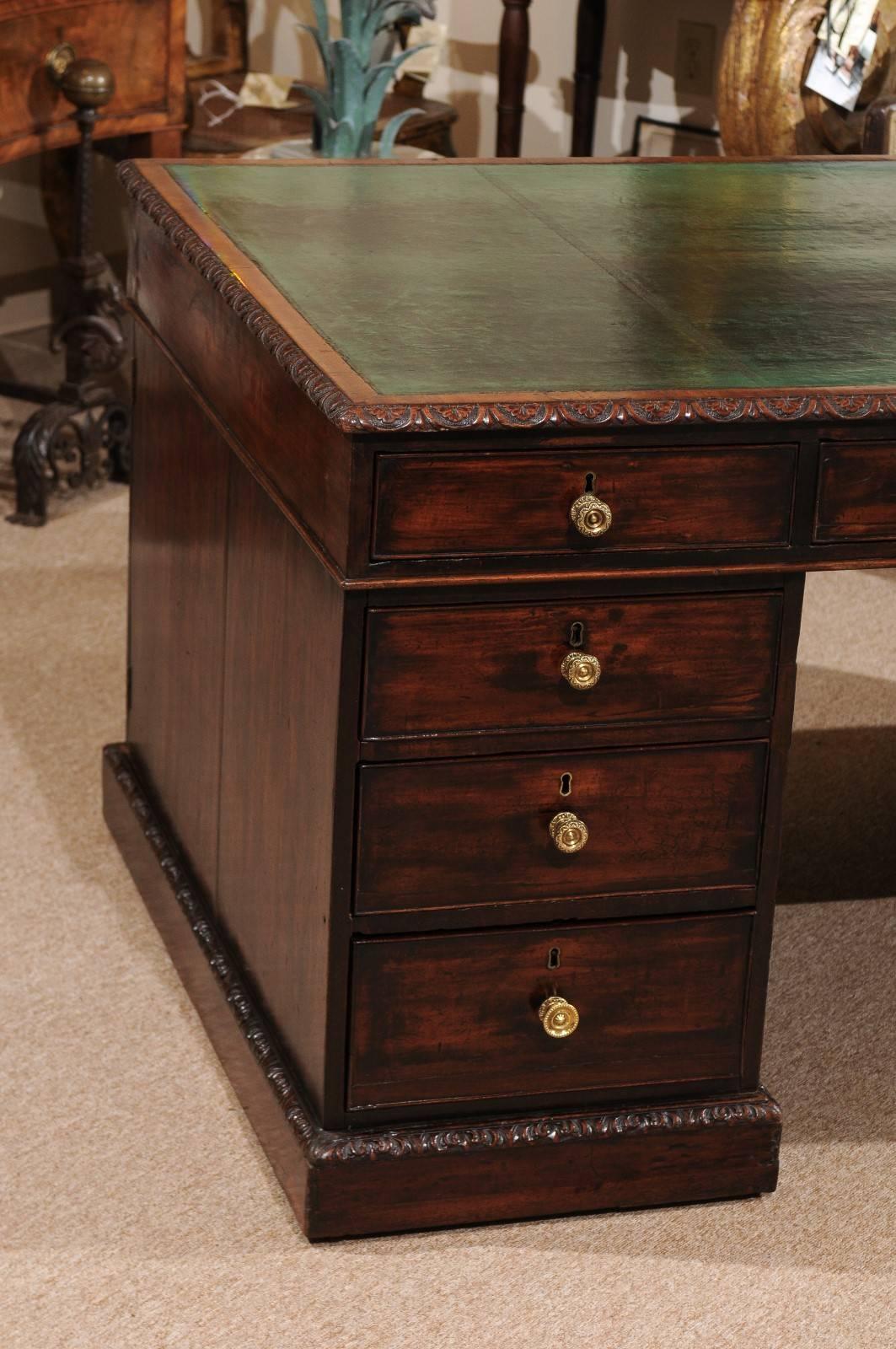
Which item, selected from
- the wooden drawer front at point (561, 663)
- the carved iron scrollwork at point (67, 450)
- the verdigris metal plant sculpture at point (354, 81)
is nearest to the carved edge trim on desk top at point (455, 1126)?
the wooden drawer front at point (561, 663)

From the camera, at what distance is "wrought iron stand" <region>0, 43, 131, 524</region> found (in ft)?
11.8

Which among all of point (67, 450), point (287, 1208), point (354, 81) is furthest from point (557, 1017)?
point (354, 81)

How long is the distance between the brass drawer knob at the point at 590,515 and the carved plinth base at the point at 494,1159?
0.60 meters

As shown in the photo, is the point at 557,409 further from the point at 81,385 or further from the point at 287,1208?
the point at 81,385

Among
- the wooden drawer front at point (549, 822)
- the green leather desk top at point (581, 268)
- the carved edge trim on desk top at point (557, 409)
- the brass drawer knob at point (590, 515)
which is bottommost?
the wooden drawer front at point (549, 822)

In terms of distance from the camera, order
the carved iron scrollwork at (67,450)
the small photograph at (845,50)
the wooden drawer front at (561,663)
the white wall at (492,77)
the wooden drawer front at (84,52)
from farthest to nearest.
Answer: the white wall at (492,77), the small photograph at (845,50), the carved iron scrollwork at (67,450), the wooden drawer front at (84,52), the wooden drawer front at (561,663)

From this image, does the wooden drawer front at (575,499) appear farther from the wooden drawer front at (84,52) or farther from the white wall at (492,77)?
the white wall at (492,77)

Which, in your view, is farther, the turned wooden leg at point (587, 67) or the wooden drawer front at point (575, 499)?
the turned wooden leg at point (587, 67)

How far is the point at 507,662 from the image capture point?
71.7 inches

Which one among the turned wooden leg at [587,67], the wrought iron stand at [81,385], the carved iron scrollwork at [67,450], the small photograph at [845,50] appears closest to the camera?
the wrought iron stand at [81,385]

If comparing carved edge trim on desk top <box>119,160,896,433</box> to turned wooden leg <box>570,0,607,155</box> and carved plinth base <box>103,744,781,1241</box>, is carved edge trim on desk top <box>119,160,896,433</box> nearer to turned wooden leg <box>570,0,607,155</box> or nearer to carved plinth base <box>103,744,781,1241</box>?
carved plinth base <box>103,744,781,1241</box>

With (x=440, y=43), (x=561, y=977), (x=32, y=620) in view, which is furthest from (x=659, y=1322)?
(x=440, y=43)

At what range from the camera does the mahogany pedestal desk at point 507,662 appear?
5.75ft

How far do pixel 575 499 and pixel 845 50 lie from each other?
2.60 metres
